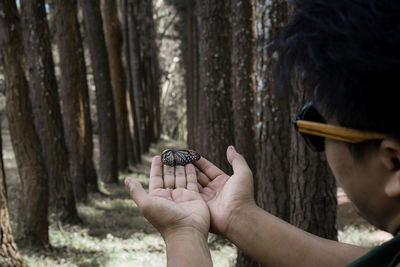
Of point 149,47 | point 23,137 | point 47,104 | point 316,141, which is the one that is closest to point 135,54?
point 149,47

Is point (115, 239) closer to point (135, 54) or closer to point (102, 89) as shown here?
point (102, 89)

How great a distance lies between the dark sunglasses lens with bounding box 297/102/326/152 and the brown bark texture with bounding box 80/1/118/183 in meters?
11.6

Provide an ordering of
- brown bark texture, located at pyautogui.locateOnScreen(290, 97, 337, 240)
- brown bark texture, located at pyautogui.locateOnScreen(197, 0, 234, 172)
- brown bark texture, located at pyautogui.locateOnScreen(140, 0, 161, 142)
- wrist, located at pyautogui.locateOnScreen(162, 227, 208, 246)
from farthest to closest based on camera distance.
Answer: brown bark texture, located at pyautogui.locateOnScreen(140, 0, 161, 142) < brown bark texture, located at pyautogui.locateOnScreen(197, 0, 234, 172) < brown bark texture, located at pyautogui.locateOnScreen(290, 97, 337, 240) < wrist, located at pyautogui.locateOnScreen(162, 227, 208, 246)

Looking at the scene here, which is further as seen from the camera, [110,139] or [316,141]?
[110,139]

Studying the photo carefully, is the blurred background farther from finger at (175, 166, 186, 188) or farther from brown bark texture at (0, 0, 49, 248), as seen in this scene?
finger at (175, 166, 186, 188)

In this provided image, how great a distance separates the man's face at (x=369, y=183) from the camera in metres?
1.35

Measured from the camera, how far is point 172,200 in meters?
2.41

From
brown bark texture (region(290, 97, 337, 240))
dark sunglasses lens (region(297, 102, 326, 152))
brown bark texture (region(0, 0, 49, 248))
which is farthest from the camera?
brown bark texture (region(0, 0, 49, 248))

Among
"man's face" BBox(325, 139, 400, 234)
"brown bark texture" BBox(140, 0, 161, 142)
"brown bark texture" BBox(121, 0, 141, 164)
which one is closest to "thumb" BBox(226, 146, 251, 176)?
"man's face" BBox(325, 139, 400, 234)

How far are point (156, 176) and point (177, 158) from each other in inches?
7.9

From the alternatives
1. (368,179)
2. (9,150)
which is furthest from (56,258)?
(9,150)

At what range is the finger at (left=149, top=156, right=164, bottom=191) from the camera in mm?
2580

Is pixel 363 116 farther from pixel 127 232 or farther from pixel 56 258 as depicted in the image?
pixel 127 232

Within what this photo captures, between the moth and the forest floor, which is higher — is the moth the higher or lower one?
the higher one
